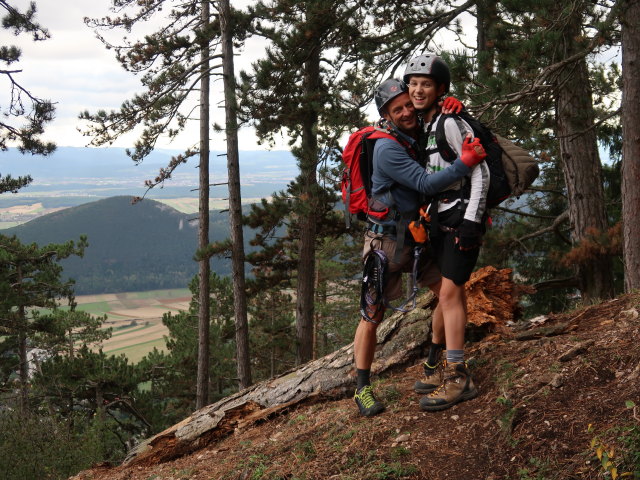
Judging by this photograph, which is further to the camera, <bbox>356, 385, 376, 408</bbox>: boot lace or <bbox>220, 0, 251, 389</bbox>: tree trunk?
<bbox>220, 0, 251, 389</bbox>: tree trunk

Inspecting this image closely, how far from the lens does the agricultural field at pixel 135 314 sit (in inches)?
3813

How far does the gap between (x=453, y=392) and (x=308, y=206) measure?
7.69 metres

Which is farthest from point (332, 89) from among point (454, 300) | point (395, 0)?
point (454, 300)

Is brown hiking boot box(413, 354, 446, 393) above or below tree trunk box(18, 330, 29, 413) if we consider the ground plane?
above

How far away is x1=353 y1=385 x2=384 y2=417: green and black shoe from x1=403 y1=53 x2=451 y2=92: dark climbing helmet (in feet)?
8.10

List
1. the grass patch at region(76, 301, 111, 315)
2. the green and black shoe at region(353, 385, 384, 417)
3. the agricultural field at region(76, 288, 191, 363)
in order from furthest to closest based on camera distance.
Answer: the grass patch at region(76, 301, 111, 315), the agricultural field at region(76, 288, 191, 363), the green and black shoe at region(353, 385, 384, 417)

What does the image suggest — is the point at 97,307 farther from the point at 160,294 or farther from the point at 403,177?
the point at 403,177

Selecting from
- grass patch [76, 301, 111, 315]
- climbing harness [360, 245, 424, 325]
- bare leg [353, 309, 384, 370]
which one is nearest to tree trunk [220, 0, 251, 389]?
bare leg [353, 309, 384, 370]

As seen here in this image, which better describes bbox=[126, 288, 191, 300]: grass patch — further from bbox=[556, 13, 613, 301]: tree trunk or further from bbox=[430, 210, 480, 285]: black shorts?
bbox=[430, 210, 480, 285]: black shorts

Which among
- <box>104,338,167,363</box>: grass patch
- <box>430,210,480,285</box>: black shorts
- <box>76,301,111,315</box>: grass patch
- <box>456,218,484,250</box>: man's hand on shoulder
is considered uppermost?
<box>456,218,484,250</box>: man's hand on shoulder

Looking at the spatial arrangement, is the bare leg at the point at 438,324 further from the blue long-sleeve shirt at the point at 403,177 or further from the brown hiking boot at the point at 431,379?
the blue long-sleeve shirt at the point at 403,177

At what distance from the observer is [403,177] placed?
152 inches

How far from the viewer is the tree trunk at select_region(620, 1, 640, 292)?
6.36m

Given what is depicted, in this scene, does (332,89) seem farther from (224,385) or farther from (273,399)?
(224,385)
